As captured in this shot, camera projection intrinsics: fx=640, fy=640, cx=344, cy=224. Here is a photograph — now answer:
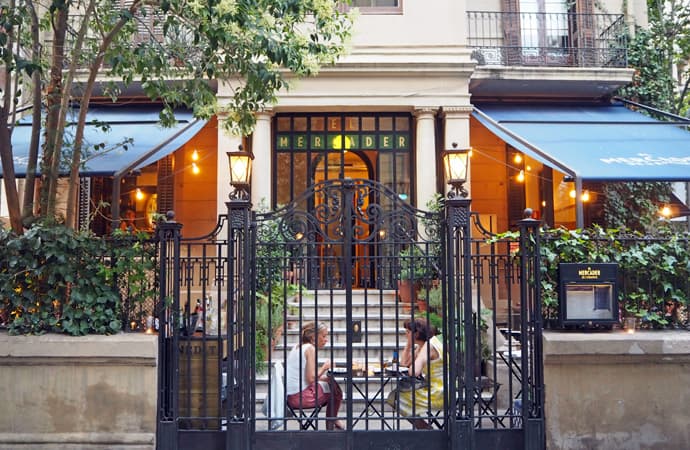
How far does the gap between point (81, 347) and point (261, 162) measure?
288 inches

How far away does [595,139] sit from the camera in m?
13.3

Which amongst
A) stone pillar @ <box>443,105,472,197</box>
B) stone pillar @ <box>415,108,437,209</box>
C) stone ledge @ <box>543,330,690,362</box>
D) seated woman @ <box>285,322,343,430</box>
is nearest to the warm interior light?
stone pillar @ <box>415,108,437,209</box>

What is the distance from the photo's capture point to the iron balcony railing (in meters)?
15.1

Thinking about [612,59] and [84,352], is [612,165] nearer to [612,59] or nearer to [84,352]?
[612,59]

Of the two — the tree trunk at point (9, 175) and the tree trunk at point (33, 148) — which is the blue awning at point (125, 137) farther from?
the tree trunk at point (9, 175)

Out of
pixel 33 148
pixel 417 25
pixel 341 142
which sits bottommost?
pixel 33 148

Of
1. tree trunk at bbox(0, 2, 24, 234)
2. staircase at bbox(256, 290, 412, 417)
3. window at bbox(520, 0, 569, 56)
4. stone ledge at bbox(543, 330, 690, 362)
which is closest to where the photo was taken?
stone ledge at bbox(543, 330, 690, 362)

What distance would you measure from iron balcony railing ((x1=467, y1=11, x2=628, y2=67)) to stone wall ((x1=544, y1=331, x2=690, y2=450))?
30.7 ft

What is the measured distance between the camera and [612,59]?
15000 mm

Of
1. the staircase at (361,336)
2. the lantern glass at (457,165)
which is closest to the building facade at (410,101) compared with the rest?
the staircase at (361,336)

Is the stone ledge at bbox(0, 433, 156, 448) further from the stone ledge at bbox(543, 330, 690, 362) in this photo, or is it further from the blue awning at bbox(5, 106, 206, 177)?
the blue awning at bbox(5, 106, 206, 177)

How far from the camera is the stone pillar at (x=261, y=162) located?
537 inches

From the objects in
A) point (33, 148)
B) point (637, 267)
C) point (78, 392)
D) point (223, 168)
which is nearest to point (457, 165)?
point (637, 267)

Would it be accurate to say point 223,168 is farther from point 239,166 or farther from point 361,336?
point 239,166
